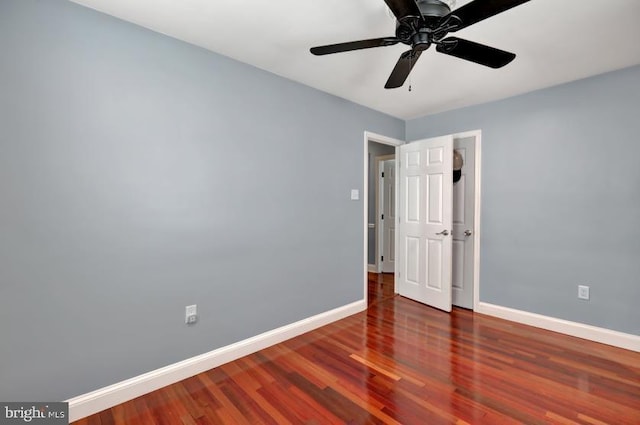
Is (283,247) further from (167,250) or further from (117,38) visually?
(117,38)

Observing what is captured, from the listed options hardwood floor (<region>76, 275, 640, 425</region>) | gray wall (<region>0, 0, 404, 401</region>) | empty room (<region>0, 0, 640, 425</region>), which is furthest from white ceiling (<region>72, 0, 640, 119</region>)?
hardwood floor (<region>76, 275, 640, 425</region>)

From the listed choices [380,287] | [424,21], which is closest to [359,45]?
[424,21]

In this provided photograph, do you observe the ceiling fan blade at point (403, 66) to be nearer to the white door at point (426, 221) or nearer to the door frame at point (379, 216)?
the white door at point (426, 221)

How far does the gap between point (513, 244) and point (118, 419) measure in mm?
3767

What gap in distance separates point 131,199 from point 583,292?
13.1ft

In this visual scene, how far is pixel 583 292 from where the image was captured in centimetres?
274

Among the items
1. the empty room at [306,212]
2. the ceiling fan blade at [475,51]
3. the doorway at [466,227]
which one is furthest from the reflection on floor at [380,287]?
the ceiling fan blade at [475,51]

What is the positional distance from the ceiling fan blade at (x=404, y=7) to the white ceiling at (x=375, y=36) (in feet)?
1.63

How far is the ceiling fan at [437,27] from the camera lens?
121 cm

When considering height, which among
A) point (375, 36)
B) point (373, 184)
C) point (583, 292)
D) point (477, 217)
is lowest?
point (583, 292)

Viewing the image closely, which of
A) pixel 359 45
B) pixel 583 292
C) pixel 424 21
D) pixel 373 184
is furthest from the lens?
pixel 373 184

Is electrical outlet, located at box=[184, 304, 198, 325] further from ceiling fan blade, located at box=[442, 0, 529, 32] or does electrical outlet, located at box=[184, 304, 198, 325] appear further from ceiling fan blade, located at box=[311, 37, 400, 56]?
ceiling fan blade, located at box=[442, 0, 529, 32]

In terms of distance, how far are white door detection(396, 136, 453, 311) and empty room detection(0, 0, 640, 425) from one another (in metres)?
0.04

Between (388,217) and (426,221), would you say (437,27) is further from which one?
(388,217)
